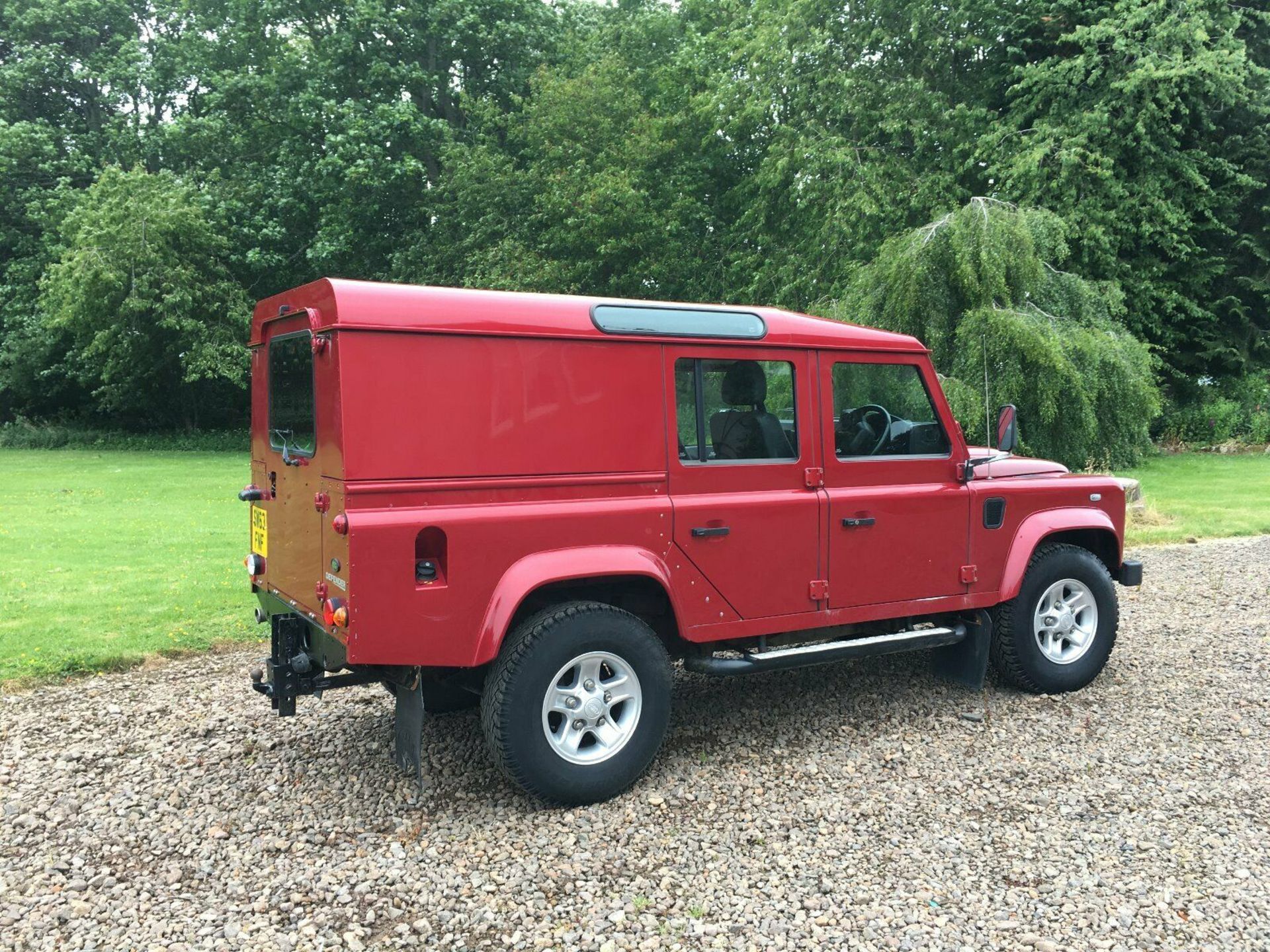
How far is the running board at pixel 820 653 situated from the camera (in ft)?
14.8

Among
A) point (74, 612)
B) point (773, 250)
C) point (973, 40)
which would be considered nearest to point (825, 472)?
point (74, 612)

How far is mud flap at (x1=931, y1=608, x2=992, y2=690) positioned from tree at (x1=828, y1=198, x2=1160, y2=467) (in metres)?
7.66

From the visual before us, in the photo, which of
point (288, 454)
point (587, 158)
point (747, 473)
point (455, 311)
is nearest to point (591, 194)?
point (587, 158)

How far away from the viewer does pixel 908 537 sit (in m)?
4.96

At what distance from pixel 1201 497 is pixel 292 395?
572 inches

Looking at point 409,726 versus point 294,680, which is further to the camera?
point 294,680

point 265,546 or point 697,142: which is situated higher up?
point 697,142

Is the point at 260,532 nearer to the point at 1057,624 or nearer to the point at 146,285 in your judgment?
the point at 1057,624

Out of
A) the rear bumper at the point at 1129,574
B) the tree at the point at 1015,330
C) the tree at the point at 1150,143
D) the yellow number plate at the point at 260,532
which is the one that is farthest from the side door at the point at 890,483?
the tree at the point at 1150,143

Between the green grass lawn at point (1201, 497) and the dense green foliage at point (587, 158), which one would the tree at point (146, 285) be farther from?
the green grass lawn at point (1201, 497)

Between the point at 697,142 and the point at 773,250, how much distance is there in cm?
464

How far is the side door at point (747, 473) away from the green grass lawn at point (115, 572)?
410 centimetres

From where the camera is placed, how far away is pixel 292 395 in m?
4.32

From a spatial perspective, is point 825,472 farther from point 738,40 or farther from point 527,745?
point 738,40
